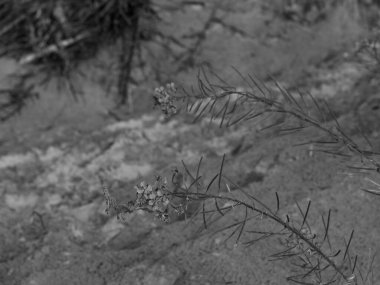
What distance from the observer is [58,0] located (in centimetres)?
301

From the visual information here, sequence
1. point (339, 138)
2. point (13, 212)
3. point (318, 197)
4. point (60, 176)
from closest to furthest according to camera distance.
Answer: point (339, 138) < point (318, 197) < point (13, 212) < point (60, 176)

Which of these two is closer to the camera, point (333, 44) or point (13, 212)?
point (13, 212)

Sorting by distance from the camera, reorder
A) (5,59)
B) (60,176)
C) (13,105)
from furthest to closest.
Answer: (5,59)
(13,105)
(60,176)

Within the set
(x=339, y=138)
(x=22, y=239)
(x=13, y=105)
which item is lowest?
(x=22, y=239)

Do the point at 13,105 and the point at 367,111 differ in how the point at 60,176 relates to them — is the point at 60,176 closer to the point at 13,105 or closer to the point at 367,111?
the point at 13,105

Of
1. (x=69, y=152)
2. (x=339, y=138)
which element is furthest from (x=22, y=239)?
(x=339, y=138)

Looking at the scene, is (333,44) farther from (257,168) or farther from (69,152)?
(69,152)

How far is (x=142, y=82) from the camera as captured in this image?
288 centimetres

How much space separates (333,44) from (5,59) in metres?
1.69

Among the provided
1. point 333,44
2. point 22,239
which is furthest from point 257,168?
point 333,44

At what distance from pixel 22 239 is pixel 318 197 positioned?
1.01 m

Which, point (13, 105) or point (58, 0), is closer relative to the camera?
point (13, 105)

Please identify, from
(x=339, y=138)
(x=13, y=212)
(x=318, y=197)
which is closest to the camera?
(x=339, y=138)

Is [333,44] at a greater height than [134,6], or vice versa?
[134,6]
